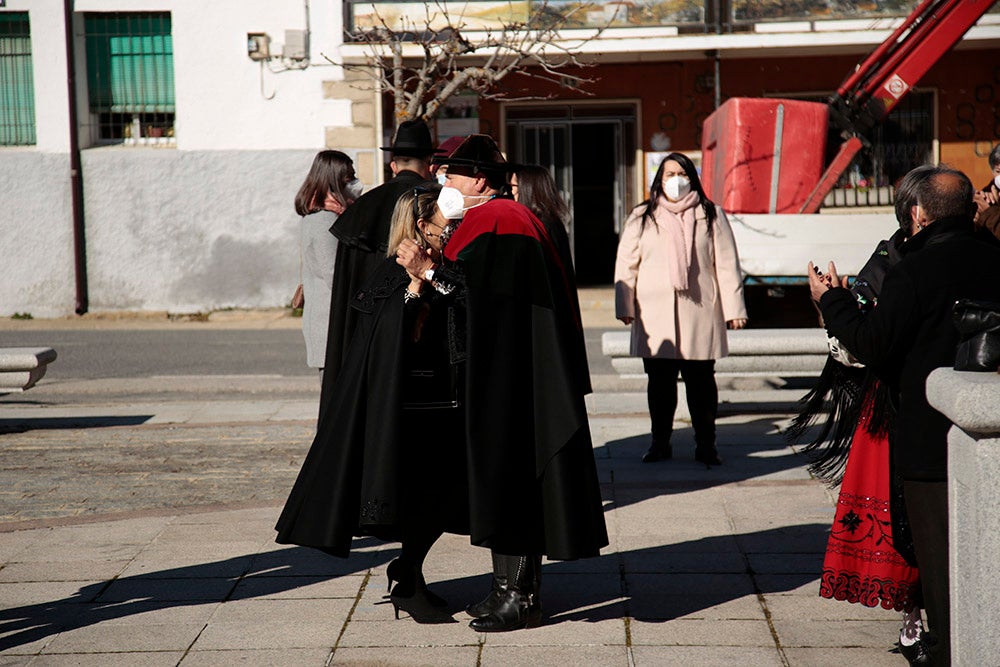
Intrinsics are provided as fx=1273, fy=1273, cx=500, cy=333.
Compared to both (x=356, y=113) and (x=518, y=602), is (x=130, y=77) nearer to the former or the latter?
(x=356, y=113)

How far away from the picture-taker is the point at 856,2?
17938mm

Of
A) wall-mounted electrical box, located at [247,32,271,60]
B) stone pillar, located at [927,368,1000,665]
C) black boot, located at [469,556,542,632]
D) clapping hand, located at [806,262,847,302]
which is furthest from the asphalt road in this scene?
stone pillar, located at [927,368,1000,665]

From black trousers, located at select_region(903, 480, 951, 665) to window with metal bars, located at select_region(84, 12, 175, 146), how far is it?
1645 cm

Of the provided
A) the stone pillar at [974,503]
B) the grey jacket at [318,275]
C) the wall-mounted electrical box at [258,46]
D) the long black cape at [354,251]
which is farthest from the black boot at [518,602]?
the wall-mounted electrical box at [258,46]

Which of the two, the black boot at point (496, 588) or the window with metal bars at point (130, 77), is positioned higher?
the window with metal bars at point (130, 77)

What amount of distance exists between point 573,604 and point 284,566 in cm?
136

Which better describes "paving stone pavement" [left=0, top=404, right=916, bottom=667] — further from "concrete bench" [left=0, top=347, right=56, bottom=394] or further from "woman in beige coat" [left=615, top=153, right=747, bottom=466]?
"concrete bench" [left=0, top=347, right=56, bottom=394]

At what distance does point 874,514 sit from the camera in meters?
4.38

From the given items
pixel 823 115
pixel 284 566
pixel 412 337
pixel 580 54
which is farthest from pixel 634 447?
pixel 580 54

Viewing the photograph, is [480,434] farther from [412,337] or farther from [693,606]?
[693,606]

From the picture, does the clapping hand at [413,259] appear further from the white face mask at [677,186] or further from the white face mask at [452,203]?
the white face mask at [677,186]

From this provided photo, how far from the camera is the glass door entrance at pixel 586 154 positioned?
19438 mm

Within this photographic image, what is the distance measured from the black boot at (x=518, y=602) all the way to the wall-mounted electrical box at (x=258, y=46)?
1481 cm

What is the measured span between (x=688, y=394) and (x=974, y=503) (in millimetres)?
4346
